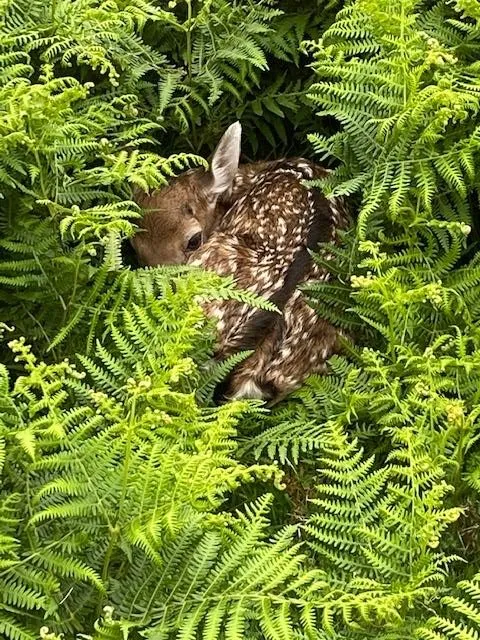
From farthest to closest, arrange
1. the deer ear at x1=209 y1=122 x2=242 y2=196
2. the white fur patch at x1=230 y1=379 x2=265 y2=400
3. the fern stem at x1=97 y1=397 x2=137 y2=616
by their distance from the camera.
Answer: the deer ear at x1=209 y1=122 x2=242 y2=196, the white fur patch at x1=230 y1=379 x2=265 y2=400, the fern stem at x1=97 y1=397 x2=137 y2=616

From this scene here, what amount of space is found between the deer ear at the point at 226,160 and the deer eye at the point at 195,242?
31cm

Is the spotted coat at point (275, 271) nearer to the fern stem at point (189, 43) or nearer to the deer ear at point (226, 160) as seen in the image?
the deer ear at point (226, 160)

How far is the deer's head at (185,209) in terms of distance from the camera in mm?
4910

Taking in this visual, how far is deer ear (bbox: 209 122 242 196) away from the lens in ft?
16.4

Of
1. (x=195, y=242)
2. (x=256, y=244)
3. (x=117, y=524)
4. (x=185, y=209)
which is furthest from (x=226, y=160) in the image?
(x=117, y=524)

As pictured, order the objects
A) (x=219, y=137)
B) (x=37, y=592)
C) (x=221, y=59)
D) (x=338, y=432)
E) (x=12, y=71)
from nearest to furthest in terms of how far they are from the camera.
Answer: (x=37, y=592)
(x=338, y=432)
(x=12, y=71)
(x=221, y=59)
(x=219, y=137)

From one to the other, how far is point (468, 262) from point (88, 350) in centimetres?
183

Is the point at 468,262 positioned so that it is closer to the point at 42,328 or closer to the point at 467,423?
the point at 467,423

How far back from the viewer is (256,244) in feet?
15.5

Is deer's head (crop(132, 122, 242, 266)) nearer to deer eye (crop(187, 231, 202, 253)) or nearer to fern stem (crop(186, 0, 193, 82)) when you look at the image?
deer eye (crop(187, 231, 202, 253))

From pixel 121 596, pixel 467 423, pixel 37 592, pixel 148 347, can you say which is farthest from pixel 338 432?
pixel 37 592

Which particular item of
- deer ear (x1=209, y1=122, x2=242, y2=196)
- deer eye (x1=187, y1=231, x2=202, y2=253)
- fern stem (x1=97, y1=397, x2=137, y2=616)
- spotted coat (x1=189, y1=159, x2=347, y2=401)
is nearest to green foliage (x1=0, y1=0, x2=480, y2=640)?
fern stem (x1=97, y1=397, x2=137, y2=616)

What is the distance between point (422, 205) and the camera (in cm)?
416

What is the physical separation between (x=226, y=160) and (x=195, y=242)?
1.59ft
